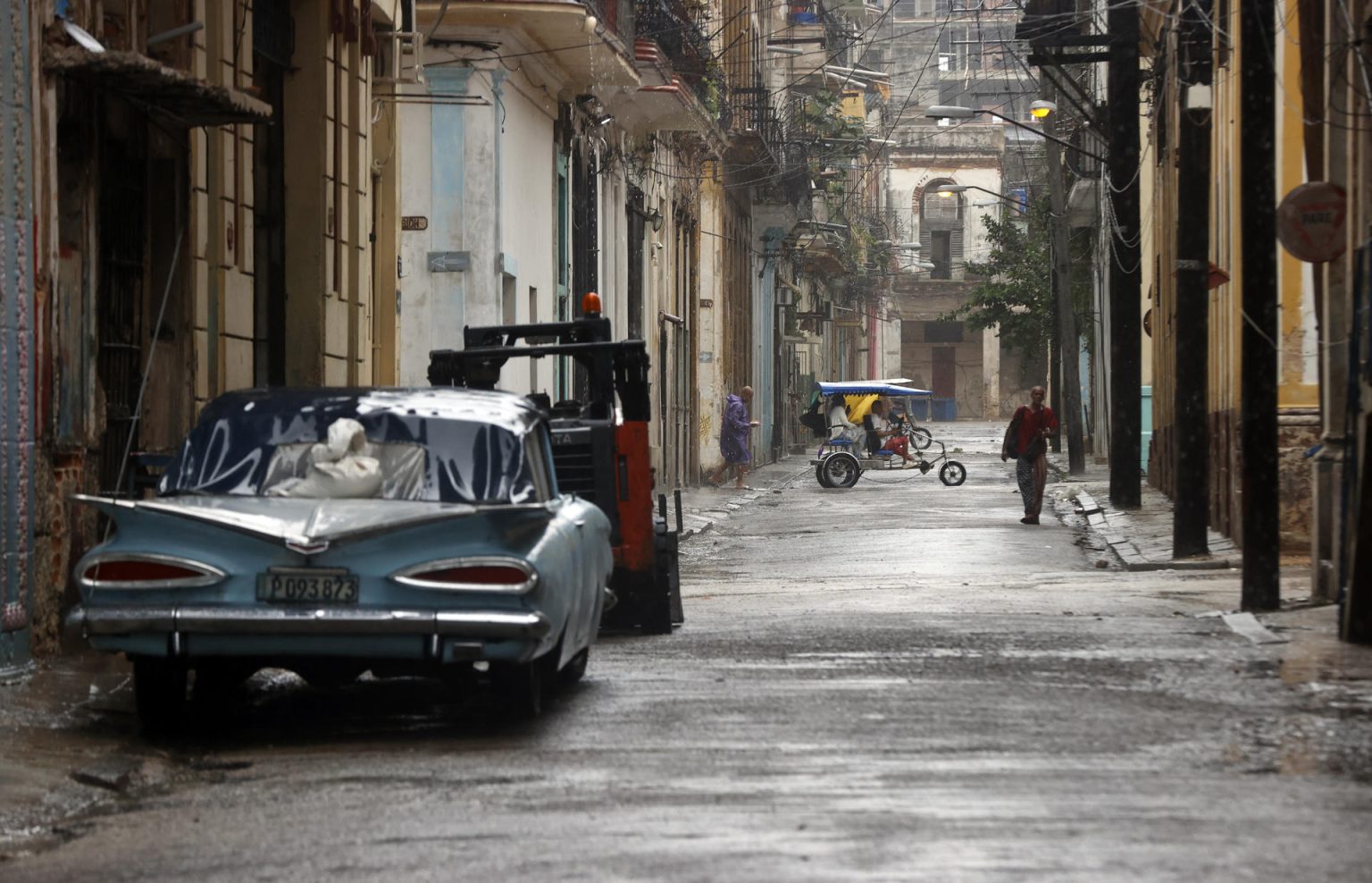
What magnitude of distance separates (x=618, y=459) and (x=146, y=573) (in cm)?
485

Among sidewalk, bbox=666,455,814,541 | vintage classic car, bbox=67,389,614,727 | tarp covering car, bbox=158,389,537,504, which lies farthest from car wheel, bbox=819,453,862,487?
vintage classic car, bbox=67,389,614,727

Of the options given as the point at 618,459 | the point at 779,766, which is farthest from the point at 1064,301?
the point at 779,766

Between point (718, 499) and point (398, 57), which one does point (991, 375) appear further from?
point (398, 57)

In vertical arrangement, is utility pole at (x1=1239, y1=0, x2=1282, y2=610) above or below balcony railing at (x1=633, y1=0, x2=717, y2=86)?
below

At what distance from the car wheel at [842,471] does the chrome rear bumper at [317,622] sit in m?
29.2

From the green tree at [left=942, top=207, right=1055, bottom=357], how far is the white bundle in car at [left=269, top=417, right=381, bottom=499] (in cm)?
4272

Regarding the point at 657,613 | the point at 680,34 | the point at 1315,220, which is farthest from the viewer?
the point at 680,34

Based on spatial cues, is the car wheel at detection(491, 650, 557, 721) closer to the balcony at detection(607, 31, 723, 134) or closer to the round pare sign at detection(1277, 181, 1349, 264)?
the round pare sign at detection(1277, 181, 1349, 264)

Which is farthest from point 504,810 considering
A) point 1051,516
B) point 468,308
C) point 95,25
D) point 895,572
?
point 1051,516

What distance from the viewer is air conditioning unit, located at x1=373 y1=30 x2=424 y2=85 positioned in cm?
1966

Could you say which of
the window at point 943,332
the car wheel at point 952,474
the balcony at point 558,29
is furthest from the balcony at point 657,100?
the window at point 943,332

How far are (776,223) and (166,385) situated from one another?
3657cm

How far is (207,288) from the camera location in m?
14.6

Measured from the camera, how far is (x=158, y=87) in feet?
38.4
